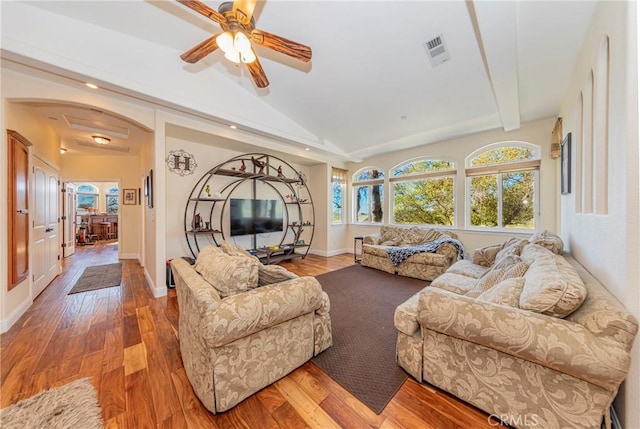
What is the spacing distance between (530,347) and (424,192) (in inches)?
180

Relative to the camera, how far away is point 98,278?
4031mm

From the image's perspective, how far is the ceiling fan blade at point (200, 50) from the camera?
2.09m

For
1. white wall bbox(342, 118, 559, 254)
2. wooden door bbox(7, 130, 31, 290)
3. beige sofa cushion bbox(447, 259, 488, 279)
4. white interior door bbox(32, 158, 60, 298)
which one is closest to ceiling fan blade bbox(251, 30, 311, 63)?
wooden door bbox(7, 130, 31, 290)

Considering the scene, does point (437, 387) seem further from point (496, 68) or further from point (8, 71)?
point (8, 71)

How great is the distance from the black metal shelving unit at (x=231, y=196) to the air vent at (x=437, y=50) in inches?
128

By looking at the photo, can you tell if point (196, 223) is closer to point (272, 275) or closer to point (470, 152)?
point (272, 275)

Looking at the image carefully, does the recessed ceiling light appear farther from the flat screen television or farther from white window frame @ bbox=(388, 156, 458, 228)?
white window frame @ bbox=(388, 156, 458, 228)

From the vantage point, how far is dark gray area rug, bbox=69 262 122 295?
358 cm

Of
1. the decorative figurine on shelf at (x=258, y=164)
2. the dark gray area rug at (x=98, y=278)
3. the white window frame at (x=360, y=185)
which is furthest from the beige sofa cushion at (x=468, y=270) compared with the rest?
the dark gray area rug at (x=98, y=278)

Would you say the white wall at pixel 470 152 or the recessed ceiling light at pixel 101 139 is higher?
the recessed ceiling light at pixel 101 139

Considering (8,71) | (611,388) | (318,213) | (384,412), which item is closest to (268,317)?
(384,412)

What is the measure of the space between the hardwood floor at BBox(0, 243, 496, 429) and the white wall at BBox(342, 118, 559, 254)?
387cm

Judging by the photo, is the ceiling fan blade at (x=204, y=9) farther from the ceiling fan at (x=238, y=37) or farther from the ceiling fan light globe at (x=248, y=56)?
the ceiling fan light globe at (x=248, y=56)

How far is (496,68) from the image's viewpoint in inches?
94.4
